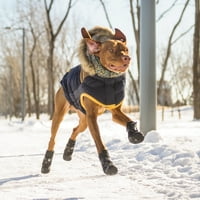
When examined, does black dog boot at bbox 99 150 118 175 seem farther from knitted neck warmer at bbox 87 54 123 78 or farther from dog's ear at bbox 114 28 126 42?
dog's ear at bbox 114 28 126 42

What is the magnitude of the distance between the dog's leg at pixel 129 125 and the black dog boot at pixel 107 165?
0.32 metres

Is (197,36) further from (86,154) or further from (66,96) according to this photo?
(66,96)

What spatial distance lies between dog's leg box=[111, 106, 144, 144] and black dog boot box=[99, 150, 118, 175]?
1.06 feet

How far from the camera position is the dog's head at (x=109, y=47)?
13.1ft

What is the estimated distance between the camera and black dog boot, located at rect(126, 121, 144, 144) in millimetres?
4125

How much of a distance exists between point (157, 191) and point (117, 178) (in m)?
0.98

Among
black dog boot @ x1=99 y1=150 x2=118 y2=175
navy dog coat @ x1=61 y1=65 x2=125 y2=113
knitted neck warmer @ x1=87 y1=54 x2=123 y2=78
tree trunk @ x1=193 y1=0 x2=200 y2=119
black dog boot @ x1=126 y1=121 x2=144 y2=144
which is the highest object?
knitted neck warmer @ x1=87 y1=54 x2=123 y2=78

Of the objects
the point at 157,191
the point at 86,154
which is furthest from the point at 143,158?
the point at 157,191

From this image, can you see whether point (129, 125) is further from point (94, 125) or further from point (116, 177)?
point (116, 177)

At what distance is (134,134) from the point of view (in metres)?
4.15

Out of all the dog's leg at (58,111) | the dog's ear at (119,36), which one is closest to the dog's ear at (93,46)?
the dog's ear at (119,36)

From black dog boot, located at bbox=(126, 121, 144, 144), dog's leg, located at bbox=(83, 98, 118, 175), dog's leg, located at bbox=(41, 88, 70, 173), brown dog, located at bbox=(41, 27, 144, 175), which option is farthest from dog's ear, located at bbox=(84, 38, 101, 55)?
dog's leg, located at bbox=(41, 88, 70, 173)

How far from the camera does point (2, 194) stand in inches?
167

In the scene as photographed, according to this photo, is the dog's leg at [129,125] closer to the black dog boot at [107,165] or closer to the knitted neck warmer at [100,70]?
the black dog boot at [107,165]
